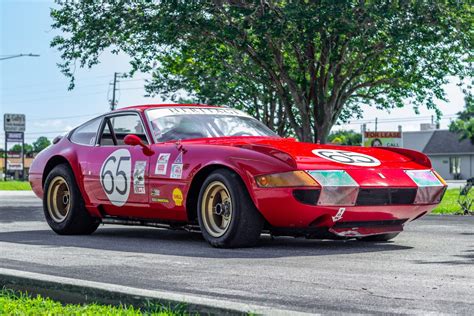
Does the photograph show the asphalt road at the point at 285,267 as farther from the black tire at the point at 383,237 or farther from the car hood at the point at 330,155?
the car hood at the point at 330,155

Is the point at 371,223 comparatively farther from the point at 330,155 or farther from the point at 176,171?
the point at 176,171

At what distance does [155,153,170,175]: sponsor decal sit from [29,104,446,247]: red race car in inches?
0.5

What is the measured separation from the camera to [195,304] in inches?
170

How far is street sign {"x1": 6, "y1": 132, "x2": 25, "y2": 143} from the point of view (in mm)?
60284

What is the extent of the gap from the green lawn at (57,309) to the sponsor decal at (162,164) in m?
3.37

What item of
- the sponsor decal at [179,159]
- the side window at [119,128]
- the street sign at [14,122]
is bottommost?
the sponsor decal at [179,159]

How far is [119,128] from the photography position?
9633 mm

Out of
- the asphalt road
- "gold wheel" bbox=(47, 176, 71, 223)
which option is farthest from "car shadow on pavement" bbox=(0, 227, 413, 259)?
"gold wheel" bbox=(47, 176, 71, 223)

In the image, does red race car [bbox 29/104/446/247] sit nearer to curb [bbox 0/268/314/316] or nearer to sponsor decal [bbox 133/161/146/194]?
sponsor decal [bbox 133/161/146/194]

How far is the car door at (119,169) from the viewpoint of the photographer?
877 centimetres

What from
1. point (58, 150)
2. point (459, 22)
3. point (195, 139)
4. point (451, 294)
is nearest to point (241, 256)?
point (195, 139)

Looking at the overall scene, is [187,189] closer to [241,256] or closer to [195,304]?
[241,256]

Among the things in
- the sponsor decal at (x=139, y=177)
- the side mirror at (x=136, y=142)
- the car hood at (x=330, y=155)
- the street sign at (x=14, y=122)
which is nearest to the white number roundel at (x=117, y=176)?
the sponsor decal at (x=139, y=177)

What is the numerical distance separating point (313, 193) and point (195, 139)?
72.6 inches
